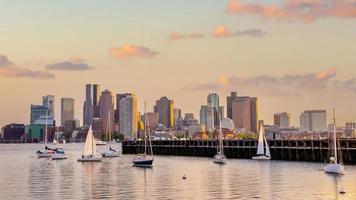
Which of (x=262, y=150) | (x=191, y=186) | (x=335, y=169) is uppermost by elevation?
(x=262, y=150)

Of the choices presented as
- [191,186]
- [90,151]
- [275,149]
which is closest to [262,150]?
[275,149]

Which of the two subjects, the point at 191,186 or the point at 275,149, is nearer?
the point at 191,186

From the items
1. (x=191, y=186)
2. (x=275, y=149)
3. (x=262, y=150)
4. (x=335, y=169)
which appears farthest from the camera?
(x=275, y=149)

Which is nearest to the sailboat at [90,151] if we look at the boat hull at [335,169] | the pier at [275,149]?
the pier at [275,149]

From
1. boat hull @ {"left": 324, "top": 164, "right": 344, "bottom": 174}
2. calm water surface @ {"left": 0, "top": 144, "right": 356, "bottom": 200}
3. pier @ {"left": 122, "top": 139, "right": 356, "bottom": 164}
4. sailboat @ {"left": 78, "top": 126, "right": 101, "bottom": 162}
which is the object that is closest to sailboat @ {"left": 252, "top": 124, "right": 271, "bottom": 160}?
pier @ {"left": 122, "top": 139, "right": 356, "bottom": 164}

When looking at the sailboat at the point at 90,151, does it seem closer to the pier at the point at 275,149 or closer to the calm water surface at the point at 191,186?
the pier at the point at 275,149

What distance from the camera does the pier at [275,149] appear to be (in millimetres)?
122750

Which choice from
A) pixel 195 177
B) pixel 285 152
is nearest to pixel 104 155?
pixel 285 152

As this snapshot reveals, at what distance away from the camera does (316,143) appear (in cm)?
13212

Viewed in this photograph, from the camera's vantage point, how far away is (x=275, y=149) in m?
146

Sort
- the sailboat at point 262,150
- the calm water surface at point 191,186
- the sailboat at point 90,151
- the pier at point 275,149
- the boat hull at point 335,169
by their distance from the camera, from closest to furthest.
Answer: the calm water surface at point 191,186, the boat hull at point 335,169, the pier at point 275,149, the sailboat at point 262,150, the sailboat at point 90,151

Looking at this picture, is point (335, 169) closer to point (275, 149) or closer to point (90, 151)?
point (275, 149)

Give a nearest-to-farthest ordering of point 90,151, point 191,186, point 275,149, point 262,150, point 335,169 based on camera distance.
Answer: point 191,186 < point 335,169 < point 262,150 < point 275,149 < point 90,151

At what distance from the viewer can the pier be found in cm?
12275
